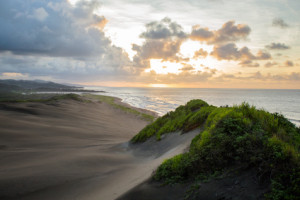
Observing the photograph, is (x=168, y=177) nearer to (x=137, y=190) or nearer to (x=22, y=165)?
(x=137, y=190)

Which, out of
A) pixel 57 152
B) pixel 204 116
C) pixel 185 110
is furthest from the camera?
pixel 185 110

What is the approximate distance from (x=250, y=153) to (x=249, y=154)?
5cm

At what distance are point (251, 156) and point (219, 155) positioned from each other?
644 millimetres

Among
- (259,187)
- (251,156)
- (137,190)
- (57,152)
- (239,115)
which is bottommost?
(57,152)

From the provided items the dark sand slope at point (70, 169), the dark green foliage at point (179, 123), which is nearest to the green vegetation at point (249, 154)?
the dark sand slope at point (70, 169)

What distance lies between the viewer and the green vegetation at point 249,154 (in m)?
2.82

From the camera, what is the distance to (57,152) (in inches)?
368

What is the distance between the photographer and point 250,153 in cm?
350

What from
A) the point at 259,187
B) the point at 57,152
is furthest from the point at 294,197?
the point at 57,152

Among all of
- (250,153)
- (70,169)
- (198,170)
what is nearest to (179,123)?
(70,169)

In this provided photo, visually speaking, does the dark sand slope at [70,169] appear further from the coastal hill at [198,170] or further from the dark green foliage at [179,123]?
the dark green foliage at [179,123]

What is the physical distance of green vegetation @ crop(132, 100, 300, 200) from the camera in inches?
111

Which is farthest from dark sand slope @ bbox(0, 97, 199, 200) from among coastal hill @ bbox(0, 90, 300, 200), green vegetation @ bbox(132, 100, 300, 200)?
green vegetation @ bbox(132, 100, 300, 200)

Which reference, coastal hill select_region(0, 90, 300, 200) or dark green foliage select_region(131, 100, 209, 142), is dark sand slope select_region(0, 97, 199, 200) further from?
dark green foliage select_region(131, 100, 209, 142)
